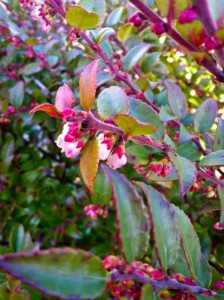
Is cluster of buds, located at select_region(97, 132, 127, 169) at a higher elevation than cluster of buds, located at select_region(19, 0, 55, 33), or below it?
below

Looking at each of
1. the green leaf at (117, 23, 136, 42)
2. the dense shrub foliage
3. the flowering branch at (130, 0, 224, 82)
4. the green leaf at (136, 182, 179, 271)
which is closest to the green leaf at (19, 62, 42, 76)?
the dense shrub foliage

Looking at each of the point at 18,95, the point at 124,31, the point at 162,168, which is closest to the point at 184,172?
the point at 162,168

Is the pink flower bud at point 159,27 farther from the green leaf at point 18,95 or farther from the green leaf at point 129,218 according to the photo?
the green leaf at point 18,95

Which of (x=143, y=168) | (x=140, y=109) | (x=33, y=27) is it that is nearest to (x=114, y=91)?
(x=140, y=109)

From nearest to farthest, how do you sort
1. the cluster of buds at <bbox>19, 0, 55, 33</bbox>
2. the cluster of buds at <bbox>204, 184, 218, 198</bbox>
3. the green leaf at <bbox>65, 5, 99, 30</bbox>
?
1. the green leaf at <bbox>65, 5, 99, 30</bbox>
2. the cluster of buds at <bbox>19, 0, 55, 33</bbox>
3. the cluster of buds at <bbox>204, 184, 218, 198</bbox>

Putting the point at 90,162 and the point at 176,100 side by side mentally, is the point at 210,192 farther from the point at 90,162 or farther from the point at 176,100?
the point at 90,162

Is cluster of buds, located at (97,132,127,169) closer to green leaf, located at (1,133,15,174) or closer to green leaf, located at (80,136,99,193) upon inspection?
green leaf, located at (80,136,99,193)
